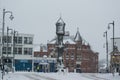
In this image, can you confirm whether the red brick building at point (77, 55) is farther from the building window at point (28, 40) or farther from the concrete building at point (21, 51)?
the concrete building at point (21, 51)

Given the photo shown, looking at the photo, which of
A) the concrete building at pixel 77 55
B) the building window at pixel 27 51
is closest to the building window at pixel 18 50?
the building window at pixel 27 51

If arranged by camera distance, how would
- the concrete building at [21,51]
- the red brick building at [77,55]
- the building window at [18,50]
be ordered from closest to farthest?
the concrete building at [21,51], the building window at [18,50], the red brick building at [77,55]

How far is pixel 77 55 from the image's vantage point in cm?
10788

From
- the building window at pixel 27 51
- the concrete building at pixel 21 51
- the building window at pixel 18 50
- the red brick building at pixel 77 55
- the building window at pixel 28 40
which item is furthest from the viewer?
the red brick building at pixel 77 55

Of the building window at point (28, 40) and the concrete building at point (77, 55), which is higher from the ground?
the building window at point (28, 40)

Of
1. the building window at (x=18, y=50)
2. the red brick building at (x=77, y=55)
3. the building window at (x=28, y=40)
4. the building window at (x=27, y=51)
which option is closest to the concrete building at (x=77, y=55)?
the red brick building at (x=77, y=55)

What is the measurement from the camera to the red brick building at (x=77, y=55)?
10581cm

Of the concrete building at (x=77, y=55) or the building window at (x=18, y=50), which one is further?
the concrete building at (x=77, y=55)

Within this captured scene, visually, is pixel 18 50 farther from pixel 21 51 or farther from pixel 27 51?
pixel 27 51

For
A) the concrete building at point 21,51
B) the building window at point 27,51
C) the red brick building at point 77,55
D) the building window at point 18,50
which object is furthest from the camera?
the red brick building at point 77,55

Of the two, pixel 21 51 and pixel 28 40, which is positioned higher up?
pixel 28 40

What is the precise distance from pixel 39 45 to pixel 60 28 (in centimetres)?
4180

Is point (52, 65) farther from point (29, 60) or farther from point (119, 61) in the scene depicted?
point (119, 61)

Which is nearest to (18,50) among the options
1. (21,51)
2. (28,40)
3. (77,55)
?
(21,51)
